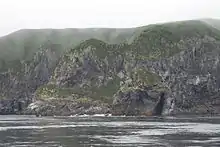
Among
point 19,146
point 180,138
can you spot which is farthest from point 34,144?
point 180,138

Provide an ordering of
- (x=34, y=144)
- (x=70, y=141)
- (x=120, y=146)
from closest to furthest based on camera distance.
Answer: (x=120, y=146)
(x=34, y=144)
(x=70, y=141)

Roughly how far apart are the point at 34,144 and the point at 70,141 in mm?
9071

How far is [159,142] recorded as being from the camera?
4038 inches

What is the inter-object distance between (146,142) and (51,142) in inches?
709

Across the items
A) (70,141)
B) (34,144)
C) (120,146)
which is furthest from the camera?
(70,141)

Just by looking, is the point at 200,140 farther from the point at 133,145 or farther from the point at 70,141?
the point at 70,141

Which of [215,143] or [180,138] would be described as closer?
[215,143]

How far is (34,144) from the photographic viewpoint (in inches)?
3971

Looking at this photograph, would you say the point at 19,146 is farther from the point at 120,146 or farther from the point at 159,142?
the point at 159,142

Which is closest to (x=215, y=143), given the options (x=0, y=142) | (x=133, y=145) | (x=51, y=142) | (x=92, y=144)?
(x=133, y=145)

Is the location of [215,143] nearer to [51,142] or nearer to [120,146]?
[120,146]

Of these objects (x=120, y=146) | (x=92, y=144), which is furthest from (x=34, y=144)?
(x=120, y=146)

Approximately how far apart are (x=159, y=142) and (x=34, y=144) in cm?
2290

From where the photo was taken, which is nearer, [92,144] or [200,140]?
[92,144]
